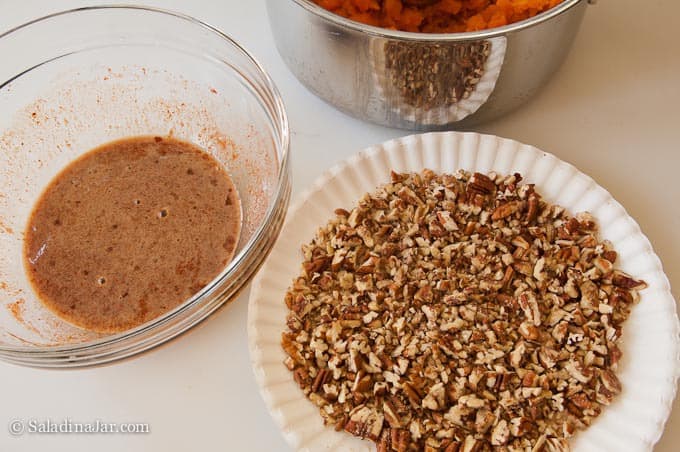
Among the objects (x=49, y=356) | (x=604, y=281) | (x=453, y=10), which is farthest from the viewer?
(x=453, y=10)

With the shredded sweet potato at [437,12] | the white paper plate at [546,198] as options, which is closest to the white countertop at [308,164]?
the white paper plate at [546,198]

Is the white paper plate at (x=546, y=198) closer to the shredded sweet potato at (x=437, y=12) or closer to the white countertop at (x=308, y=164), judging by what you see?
the white countertop at (x=308, y=164)

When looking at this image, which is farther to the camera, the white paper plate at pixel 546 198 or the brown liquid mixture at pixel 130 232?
the brown liquid mixture at pixel 130 232

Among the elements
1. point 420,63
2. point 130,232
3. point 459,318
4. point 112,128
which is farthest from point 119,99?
point 459,318

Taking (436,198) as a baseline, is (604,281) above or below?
below

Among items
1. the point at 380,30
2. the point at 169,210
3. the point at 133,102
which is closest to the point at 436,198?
the point at 380,30

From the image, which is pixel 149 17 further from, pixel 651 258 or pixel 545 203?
pixel 651 258

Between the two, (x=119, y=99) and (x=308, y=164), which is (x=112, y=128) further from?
(x=308, y=164)
